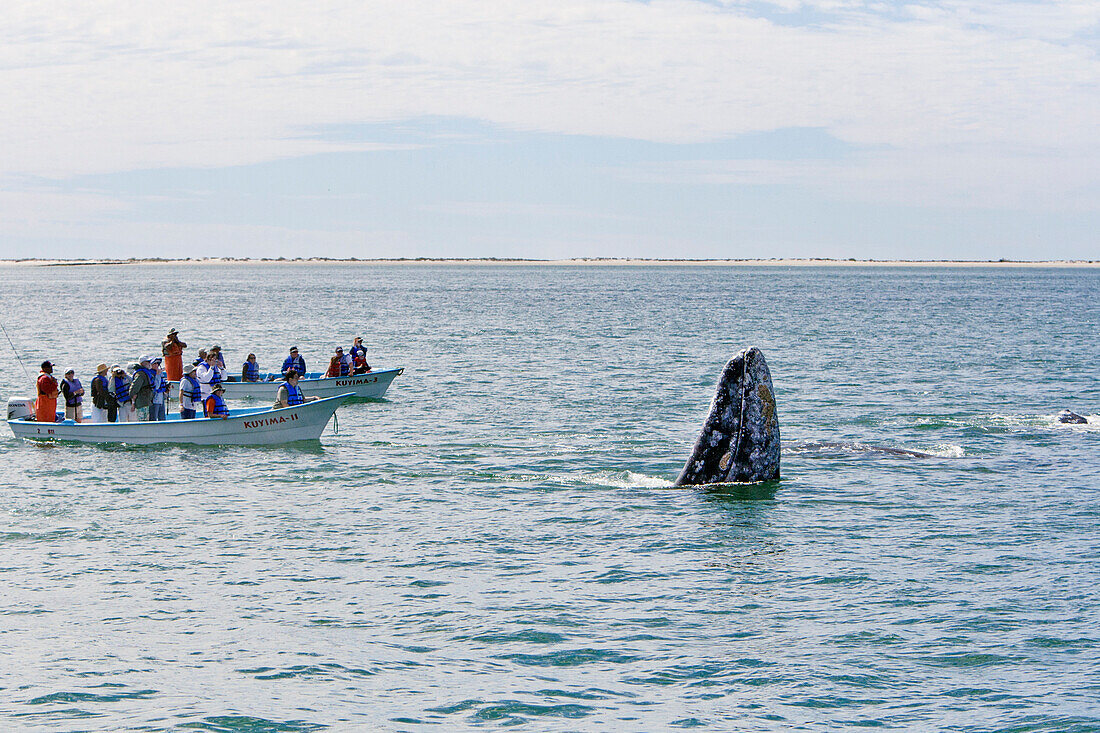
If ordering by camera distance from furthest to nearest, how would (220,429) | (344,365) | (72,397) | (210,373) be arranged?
(344,365) → (210,373) → (72,397) → (220,429)

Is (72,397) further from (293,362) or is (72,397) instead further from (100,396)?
(293,362)

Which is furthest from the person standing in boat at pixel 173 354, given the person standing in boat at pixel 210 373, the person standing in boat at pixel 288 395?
the person standing in boat at pixel 288 395

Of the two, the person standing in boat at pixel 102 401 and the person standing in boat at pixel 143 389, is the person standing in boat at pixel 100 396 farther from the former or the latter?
the person standing in boat at pixel 143 389

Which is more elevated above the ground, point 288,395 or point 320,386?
point 288,395

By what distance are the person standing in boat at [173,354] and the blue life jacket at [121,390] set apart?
5879mm

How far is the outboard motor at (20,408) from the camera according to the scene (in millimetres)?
31031

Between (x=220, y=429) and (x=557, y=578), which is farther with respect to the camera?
(x=220, y=429)

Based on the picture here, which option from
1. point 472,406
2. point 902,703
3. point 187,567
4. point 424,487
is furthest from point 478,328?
point 902,703

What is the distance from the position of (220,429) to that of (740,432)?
13.7 m

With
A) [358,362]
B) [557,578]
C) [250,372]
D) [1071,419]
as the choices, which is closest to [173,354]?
[250,372]

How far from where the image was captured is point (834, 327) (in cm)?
8794

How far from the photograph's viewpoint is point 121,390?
98.3ft

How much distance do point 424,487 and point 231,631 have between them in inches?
376

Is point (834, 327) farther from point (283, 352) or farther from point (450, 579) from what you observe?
point (450, 579)
